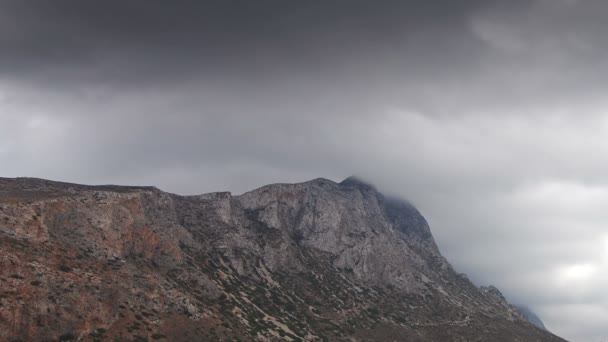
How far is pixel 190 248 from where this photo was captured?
602 ft

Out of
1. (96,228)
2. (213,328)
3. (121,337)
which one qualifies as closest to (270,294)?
(213,328)

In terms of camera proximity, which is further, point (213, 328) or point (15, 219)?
point (213, 328)

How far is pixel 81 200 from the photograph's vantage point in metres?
139

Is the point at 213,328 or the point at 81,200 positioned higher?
the point at 81,200

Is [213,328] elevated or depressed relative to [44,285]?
depressed

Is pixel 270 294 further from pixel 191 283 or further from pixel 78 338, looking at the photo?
pixel 78 338

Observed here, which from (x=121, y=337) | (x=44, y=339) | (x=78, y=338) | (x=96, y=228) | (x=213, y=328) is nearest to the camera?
(x=44, y=339)

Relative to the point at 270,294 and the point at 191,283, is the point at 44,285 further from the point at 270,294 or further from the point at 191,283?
the point at 270,294

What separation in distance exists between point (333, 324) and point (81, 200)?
106 m

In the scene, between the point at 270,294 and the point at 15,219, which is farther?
the point at 270,294

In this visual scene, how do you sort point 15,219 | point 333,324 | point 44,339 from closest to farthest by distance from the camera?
point 44,339 → point 15,219 → point 333,324

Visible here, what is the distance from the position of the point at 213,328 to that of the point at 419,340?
9683 centimetres

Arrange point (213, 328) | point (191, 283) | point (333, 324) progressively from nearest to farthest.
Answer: point (213, 328) < point (191, 283) < point (333, 324)

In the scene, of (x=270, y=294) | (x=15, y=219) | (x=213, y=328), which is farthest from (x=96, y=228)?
(x=270, y=294)
